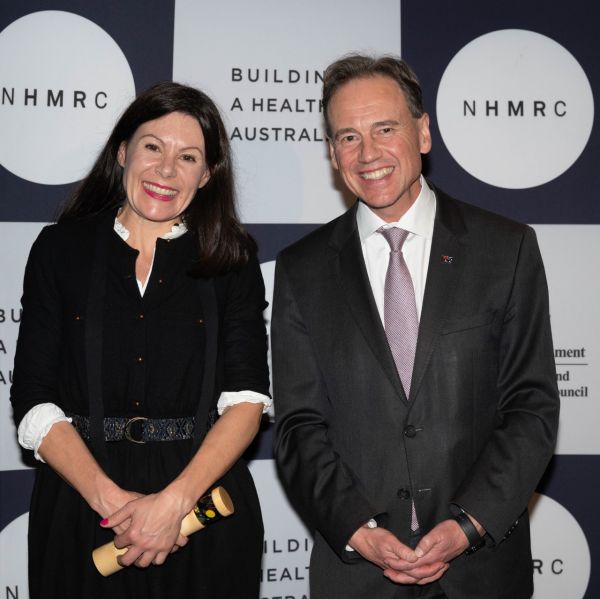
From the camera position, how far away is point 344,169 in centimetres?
236

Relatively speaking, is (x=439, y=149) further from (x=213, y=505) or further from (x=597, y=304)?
(x=213, y=505)

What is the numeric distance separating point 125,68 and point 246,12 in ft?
1.95

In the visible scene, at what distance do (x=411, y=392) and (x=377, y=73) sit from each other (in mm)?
998

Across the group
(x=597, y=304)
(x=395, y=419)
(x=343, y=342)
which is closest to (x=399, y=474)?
(x=395, y=419)

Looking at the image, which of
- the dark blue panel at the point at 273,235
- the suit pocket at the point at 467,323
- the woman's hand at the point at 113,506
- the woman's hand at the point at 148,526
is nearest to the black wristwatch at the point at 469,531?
the suit pocket at the point at 467,323

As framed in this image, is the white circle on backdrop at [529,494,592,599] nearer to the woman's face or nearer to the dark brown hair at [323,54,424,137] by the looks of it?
the dark brown hair at [323,54,424,137]

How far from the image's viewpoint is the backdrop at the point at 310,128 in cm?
326

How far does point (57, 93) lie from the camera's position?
10.8 ft

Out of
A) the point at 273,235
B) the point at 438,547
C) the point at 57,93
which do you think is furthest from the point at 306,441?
the point at 57,93

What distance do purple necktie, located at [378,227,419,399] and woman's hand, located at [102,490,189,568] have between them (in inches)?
28.7

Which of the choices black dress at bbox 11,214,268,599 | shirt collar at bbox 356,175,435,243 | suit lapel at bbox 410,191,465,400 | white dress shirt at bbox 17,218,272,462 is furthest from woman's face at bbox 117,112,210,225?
suit lapel at bbox 410,191,465,400

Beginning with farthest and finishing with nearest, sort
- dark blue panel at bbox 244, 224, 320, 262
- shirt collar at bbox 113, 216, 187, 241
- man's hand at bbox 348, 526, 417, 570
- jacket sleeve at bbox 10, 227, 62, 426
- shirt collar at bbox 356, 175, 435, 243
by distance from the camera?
dark blue panel at bbox 244, 224, 320, 262 < shirt collar at bbox 113, 216, 187, 241 < shirt collar at bbox 356, 175, 435, 243 < jacket sleeve at bbox 10, 227, 62, 426 < man's hand at bbox 348, 526, 417, 570

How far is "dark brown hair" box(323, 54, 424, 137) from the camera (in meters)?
2.37

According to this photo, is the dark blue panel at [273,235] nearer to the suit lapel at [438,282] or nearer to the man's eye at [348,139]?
the man's eye at [348,139]
